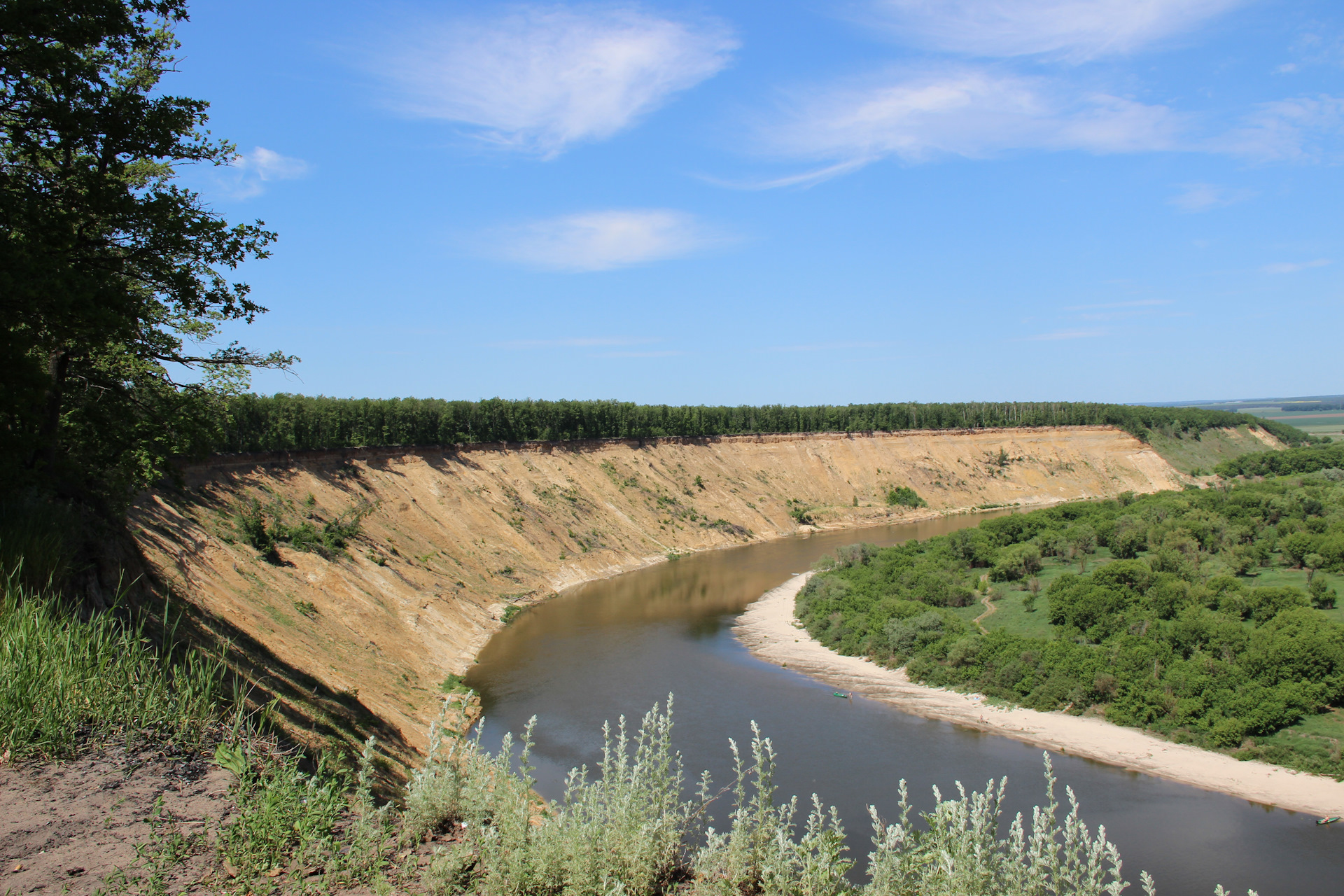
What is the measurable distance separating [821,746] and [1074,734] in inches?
358

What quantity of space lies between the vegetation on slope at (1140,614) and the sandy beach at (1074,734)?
759mm

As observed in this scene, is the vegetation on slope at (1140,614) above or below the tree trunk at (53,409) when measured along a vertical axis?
below

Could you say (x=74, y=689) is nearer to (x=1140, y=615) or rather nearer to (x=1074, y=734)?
(x=1074, y=734)

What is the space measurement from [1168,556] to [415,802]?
41368 millimetres

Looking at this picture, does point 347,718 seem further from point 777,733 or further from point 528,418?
point 528,418

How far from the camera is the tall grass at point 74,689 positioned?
6.74 m

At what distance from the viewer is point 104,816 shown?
6.21 metres

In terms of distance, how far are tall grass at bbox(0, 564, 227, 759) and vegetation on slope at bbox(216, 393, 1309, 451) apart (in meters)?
7.74

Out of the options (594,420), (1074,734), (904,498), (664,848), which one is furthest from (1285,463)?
(664,848)

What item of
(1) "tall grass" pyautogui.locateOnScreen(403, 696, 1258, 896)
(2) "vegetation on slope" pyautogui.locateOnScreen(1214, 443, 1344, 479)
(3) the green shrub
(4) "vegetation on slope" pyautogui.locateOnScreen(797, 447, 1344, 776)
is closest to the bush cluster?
(4) "vegetation on slope" pyautogui.locateOnScreen(797, 447, 1344, 776)

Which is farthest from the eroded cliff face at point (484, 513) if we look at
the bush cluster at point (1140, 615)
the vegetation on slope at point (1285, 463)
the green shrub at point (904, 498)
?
the bush cluster at point (1140, 615)

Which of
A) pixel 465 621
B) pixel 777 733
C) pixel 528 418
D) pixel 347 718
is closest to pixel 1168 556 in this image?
pixel 777 733

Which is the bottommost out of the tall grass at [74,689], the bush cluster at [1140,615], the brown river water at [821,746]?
the brown river water at [821,746]

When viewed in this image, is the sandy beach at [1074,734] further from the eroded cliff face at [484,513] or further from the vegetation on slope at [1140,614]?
the eroded cliff face at [484,513]
